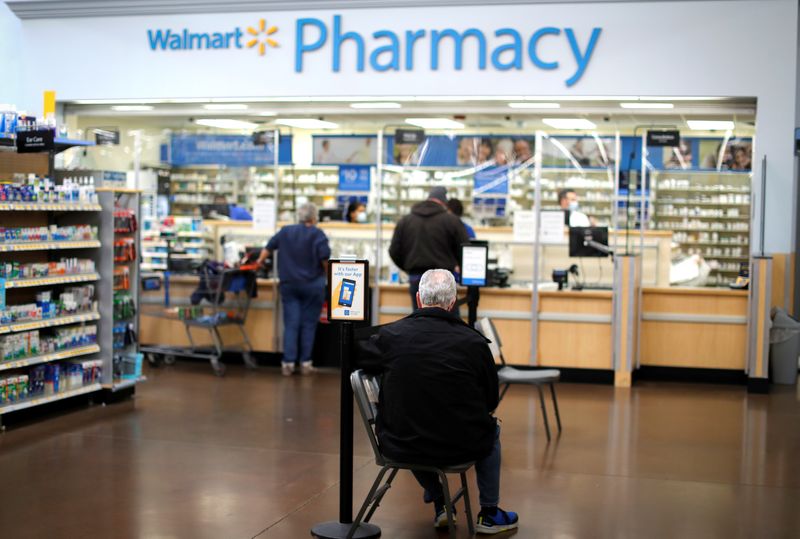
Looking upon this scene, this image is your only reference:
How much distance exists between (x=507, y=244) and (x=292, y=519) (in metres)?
6.20

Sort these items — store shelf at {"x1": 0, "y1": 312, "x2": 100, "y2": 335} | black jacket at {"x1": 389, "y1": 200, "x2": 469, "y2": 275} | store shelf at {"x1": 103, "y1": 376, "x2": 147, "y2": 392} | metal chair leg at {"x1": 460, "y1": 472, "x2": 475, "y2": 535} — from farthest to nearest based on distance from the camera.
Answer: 1. black jacket at {"x1": 389, "y1": 200, "x2": 469, "y2": 275}
2. store shelf at {"x1": 103, "y1": 376, "x2": 147, "y2": 392}
3. store shelf at {"x1": 0, "y1": 312, "x2": 100, "y2": 335}
4. metal chair leg at {"x1": 460, "y1": 472, "x2": 475, "y2": 535}

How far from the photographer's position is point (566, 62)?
10.1m

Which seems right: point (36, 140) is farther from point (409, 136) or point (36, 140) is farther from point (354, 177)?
point (354, 177)

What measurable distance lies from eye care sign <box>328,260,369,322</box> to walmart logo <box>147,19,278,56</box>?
6.59 m

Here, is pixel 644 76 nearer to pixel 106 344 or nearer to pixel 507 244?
pixel 507 244

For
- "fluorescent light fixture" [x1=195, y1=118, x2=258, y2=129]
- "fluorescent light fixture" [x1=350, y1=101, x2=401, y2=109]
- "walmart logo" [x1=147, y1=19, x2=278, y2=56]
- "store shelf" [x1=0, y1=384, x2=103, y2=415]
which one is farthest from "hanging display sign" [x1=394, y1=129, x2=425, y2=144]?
"store shelf" [x1=0, y1=384, x2=103, y2=415]

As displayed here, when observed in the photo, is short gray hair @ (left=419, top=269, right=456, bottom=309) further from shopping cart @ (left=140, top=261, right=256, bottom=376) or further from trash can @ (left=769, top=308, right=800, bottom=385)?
trash can @ (left=769, top=308, right=800, bottom=385)

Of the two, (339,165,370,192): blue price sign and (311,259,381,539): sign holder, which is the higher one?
(339,165,370,192): blue price sign

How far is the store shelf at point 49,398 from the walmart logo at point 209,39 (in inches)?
171

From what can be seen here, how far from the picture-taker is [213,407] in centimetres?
836

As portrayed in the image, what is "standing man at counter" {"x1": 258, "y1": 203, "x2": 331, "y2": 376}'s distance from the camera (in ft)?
33.6

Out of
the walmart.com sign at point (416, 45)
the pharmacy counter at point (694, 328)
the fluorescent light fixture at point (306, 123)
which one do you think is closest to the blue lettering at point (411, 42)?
the walmart.com sign at point (416, 45)

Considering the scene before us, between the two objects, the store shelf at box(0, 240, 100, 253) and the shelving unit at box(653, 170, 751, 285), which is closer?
the store shelf at box(0, 240, 100, 253)

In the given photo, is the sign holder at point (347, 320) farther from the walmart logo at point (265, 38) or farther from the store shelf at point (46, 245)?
the walmart logo at point (265, 38)
